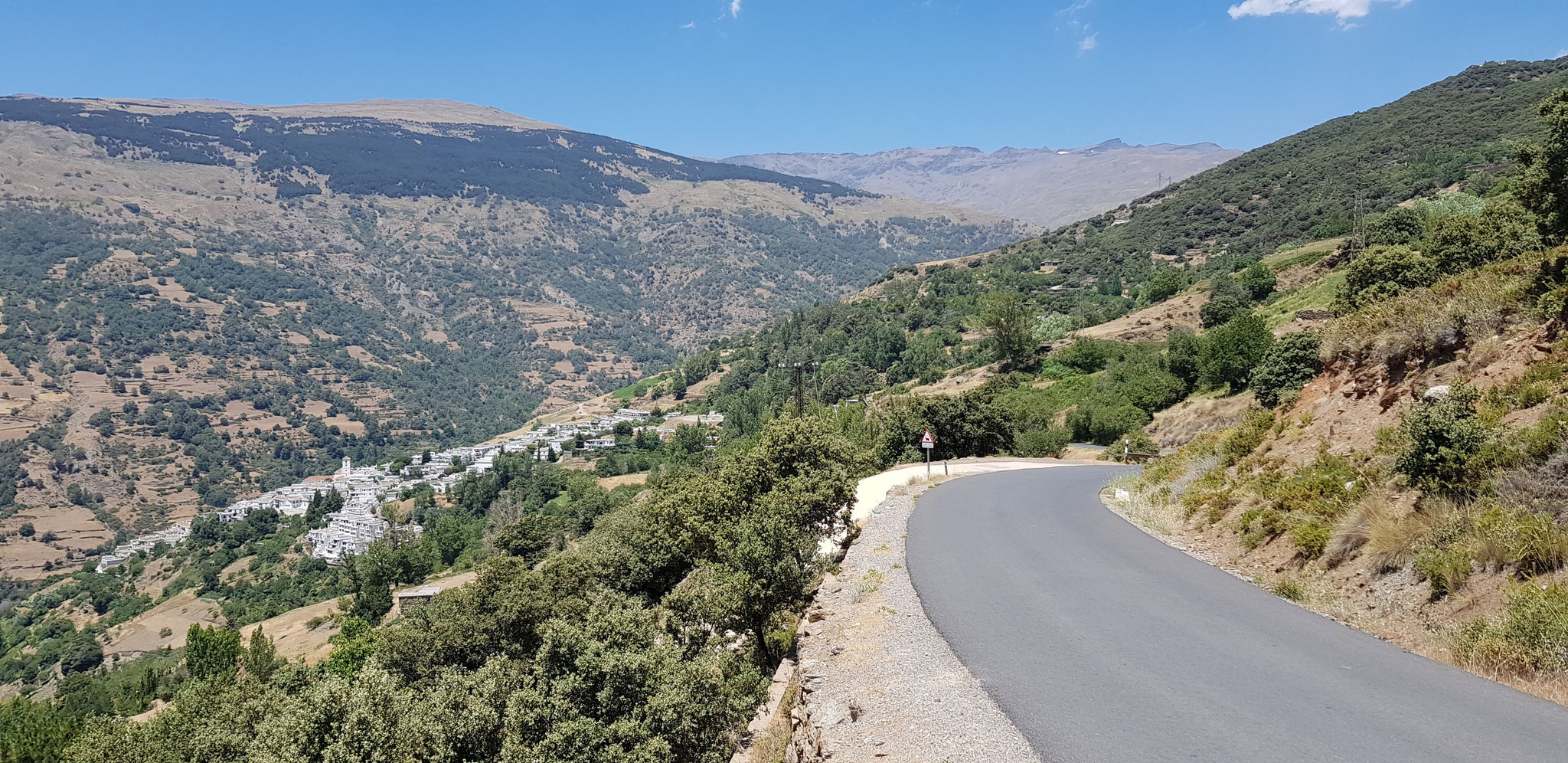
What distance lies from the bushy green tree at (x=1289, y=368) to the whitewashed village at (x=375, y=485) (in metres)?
93.3

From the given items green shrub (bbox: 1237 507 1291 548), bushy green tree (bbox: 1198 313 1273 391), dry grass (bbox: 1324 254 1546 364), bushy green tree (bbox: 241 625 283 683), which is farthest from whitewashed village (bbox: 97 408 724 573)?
green shrub (bbox: 1237 507 1291 548)

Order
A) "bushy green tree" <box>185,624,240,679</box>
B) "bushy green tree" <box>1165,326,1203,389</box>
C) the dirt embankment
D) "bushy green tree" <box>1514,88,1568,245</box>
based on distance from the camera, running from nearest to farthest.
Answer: the dirt embankment < "bushy green tree" <box>1514,88,1568,245</box> < "bushy green tree" <box>1165,326,1203,389</box> < "bushy green tree" <box>185,624,240,679</box>

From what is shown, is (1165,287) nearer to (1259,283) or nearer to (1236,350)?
(1259,283)

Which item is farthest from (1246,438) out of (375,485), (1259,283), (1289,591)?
(375,485)

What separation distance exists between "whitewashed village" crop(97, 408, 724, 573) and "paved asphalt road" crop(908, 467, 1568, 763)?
9879 centimetres

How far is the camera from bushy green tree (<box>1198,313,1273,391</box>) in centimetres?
3706

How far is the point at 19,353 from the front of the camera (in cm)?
17312

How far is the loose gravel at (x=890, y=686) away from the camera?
6.92 metres

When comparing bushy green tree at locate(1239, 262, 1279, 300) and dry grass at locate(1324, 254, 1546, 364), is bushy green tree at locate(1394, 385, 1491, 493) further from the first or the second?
bushy green tree at locate(1239, 262, 1279, 300)

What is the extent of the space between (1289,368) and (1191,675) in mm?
15816

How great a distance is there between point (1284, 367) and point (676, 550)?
18.5m

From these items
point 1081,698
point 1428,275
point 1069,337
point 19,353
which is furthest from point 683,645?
point 19,353

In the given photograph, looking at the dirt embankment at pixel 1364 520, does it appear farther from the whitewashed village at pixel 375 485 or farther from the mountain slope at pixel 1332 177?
the whitewashed village at pixel 375 485

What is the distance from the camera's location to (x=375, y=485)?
137 m
